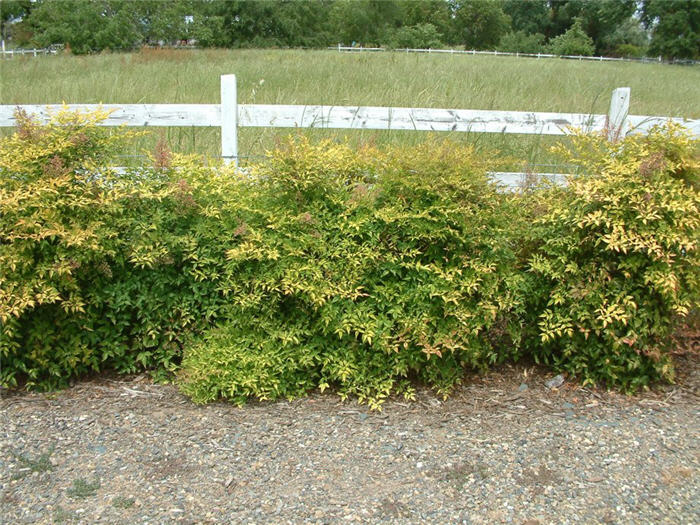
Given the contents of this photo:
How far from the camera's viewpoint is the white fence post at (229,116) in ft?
14.1

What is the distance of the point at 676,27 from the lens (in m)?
44.2

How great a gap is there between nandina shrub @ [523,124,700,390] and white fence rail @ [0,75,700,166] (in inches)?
33.3

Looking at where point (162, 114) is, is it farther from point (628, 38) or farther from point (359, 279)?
point (628, 38)

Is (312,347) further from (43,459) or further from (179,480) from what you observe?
(43,459)

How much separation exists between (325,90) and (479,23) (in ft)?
138

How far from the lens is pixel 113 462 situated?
2773mm

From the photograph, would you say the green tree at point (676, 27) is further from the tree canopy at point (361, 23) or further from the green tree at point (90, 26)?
the green tree at point (90, 26)

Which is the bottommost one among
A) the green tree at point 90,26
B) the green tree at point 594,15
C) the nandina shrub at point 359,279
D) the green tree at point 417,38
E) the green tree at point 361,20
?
the nandina shrub at point 359,279

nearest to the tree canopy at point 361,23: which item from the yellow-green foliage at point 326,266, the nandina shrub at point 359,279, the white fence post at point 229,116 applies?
the white fence post at point 229,116

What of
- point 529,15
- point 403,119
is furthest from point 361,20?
point 403,119

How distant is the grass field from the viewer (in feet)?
21.6

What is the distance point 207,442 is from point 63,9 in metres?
31.2

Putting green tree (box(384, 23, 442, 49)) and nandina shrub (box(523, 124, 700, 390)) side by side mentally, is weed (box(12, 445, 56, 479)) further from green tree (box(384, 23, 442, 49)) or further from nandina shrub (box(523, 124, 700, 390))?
green tree (box(384, 23, 442, 49))

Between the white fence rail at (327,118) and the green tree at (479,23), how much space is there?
Answer: 1733 inches
